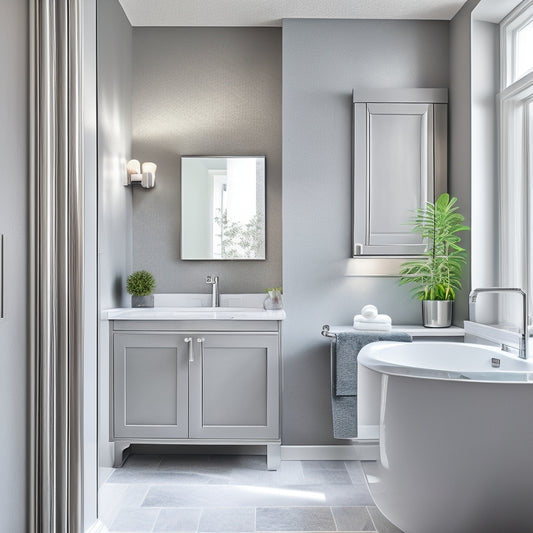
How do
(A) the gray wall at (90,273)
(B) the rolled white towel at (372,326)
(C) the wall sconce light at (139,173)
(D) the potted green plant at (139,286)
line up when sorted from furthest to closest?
(C) the wall sconce light at (139,173), (D) the potted green plant at (139,286), (B) the rolled white towel at (372,326), (A) the gray wall at (90,273)

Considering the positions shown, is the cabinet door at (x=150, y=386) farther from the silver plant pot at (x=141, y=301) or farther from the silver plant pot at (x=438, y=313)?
the silver plant pot at (x=438, y=313)

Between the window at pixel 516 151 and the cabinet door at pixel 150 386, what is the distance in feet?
6.15

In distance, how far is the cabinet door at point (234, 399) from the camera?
2.96 metres

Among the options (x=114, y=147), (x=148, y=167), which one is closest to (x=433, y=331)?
(x=148, y=167)

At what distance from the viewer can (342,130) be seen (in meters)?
3.21

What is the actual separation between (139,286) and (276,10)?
1.89 m

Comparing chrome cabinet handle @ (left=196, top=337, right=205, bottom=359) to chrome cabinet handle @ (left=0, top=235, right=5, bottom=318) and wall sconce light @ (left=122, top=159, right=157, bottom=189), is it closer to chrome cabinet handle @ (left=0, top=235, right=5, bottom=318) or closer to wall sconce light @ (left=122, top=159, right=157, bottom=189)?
wall sconce light @ (left=122, top=159, right=157, bottom=189)

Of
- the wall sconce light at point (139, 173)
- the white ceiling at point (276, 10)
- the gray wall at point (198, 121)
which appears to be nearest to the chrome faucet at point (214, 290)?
the gray wall at point (198, 121)

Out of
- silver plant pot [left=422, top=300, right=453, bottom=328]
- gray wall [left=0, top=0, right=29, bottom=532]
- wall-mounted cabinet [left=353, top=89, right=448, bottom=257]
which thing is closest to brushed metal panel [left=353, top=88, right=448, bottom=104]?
wall-mounted cabinet [left=353, top=89, right=448, bottom=257]

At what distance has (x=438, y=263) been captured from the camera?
119 inches

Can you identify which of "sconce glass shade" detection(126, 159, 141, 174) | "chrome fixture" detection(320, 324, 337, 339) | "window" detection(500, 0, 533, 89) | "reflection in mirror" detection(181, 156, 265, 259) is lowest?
"chrome fixture" detection(320, 324, 337, 339)

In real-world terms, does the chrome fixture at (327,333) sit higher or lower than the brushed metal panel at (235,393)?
higher

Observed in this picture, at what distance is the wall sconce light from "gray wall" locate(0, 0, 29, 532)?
5.98ft

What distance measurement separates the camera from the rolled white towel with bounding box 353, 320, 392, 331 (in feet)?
9.59
